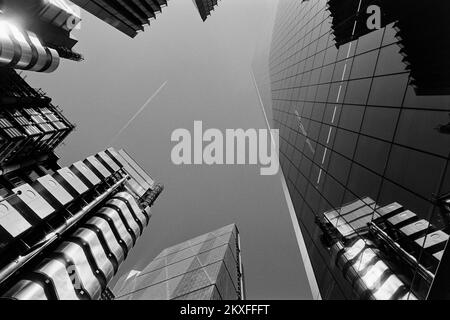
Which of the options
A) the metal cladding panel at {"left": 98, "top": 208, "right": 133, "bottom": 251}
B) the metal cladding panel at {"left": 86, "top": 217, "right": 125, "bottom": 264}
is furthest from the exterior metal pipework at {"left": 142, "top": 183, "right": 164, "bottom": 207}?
the metal cladding panel at {"left": 86, "top": 217, "right": 125, "bottom": 264}

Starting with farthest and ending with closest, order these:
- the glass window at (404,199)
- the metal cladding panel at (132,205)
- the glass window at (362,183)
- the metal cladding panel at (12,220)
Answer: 1. the metal cladding panel at (132,205)
2. the metal cladding panel at (12,220)
3. the glass window at (362,183)
4. the glass window at (404,199)

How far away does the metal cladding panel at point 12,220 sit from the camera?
889 inches

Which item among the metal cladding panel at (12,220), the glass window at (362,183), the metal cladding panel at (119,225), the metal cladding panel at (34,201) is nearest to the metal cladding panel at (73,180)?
the metal cladding panel at (119,225)

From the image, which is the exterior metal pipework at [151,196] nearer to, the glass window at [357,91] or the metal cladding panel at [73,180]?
the metal cladding panel at [73,180]

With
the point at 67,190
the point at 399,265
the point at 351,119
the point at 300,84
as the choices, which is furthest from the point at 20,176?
the point at 399,265

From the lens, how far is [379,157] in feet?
53.7

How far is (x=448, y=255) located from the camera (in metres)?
9.74

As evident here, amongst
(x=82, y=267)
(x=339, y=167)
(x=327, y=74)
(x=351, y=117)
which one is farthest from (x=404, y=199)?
(x=82, y=267)

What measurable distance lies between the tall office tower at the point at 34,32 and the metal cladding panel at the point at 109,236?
17.9 meters

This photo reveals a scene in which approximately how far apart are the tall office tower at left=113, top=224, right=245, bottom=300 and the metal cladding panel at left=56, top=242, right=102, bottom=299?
25.2 meters

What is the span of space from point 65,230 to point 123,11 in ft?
147

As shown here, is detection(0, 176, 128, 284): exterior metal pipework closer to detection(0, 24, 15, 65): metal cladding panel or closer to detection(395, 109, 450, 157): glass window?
detection(0, 24, 15, 65): metal cladding panel

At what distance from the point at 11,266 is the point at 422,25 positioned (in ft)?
84.9

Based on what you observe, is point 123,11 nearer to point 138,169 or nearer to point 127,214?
point 138,169
